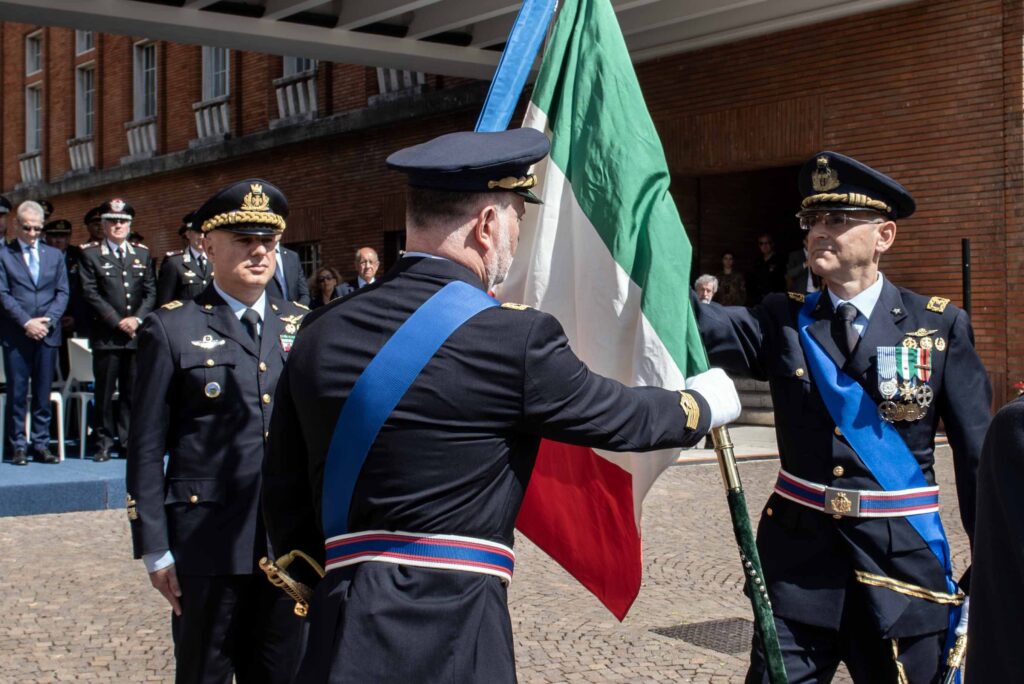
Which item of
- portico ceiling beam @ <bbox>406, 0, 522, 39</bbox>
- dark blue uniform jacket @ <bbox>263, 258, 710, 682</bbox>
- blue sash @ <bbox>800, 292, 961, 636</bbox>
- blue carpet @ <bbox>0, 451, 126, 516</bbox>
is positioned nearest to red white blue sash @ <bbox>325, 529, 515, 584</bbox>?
dark blue uniform jacket @ <bbox>263, 258, 710, 682</bbox>

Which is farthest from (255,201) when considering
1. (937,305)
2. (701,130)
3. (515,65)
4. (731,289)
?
(731,289)

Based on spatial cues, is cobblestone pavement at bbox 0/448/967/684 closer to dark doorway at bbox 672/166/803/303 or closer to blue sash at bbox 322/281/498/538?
blue sash at bbox 322/281/498/538

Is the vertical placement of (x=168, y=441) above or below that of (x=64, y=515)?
above

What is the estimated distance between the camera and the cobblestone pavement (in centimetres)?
557

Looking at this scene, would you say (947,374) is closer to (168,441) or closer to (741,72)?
(168,441)

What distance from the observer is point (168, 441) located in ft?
12.9

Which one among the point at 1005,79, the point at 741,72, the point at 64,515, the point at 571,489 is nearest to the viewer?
the point at 571,489

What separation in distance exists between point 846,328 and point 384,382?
1.85m

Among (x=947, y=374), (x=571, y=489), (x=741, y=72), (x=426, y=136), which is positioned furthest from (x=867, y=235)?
(x=426, y=136)

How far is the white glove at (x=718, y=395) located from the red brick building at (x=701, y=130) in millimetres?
10658

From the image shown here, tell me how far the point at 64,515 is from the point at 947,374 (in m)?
7.60

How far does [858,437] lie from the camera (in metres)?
3.71

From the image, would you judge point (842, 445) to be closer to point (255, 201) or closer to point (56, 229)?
point (255, 201)

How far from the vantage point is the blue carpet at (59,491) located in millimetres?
9516
